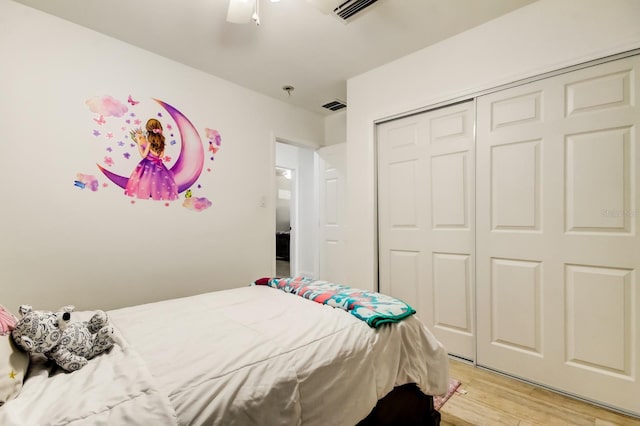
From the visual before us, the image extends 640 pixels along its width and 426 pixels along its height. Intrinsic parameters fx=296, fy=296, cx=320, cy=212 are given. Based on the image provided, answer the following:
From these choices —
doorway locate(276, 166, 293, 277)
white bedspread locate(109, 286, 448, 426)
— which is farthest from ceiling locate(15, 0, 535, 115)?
doorway locate(276, 166, 293, 277)

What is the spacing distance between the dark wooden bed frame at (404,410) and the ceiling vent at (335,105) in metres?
3.04

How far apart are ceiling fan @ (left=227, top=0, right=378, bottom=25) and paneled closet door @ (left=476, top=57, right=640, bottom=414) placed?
115cm

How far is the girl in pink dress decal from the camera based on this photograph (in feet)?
7.98

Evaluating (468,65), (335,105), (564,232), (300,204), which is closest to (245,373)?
(564,232)

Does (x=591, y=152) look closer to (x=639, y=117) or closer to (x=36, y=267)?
(x=639, y=117)

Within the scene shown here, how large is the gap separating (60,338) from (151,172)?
5.88 feet

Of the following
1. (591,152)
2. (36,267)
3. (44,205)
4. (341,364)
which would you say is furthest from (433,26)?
(36,267)

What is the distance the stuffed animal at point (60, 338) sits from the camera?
95cm

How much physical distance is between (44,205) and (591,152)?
11.7 feet

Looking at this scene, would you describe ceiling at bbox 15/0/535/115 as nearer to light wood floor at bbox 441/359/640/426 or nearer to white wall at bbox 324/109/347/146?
white wall at bbox 324/109/347/146

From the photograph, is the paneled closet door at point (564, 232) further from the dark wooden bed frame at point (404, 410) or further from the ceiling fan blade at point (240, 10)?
the ceiling fan blade at point (240, 10)

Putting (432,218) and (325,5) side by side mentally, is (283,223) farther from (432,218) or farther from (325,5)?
(325,5)

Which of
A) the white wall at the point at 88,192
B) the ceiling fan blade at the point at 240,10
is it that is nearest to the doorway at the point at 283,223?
the white wall at the point at 88,192

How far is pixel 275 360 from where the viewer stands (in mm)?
1046
